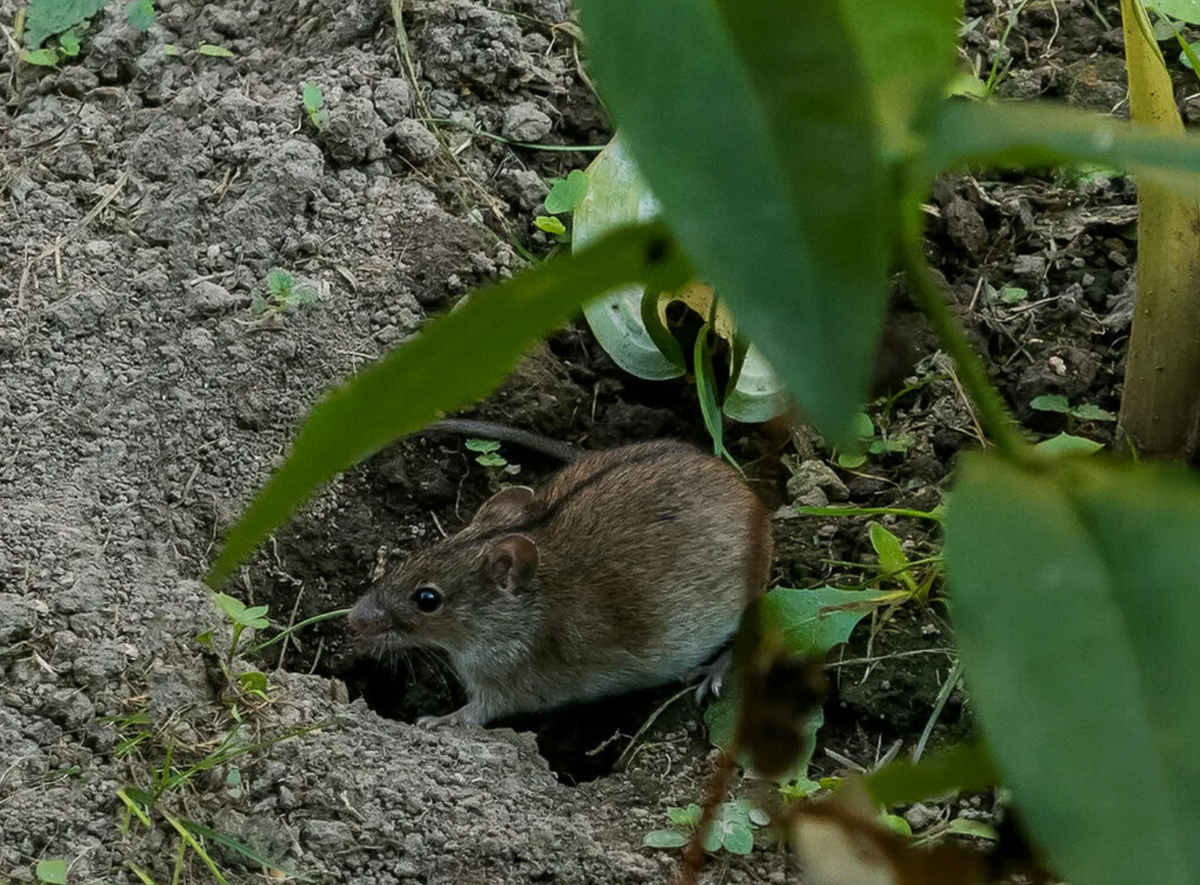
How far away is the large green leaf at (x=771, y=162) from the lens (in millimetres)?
620

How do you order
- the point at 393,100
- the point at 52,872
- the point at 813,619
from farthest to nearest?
the point at 393,100, the point at 813,619, the point at 52,872

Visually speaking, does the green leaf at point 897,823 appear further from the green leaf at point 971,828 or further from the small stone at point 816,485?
the small stone at point 816,485

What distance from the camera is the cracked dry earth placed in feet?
8.47

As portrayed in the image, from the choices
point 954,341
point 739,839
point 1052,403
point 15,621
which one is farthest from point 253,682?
point 954,341

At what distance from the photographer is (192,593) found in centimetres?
297

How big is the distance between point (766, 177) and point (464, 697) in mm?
3524

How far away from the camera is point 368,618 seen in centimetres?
347

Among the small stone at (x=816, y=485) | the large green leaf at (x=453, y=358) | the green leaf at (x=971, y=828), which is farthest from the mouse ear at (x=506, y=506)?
the large green leaf at (x=453, y=358)

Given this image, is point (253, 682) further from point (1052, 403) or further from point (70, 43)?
point (70, 43)

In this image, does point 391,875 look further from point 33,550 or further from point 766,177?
point 766,177

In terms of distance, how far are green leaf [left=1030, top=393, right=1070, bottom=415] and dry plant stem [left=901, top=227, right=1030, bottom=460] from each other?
8.48 feet

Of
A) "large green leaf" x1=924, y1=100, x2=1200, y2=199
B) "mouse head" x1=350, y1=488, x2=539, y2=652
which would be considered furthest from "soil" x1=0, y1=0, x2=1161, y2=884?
"large green leaf" x1=924, y1=100, x2=1200, y2=199

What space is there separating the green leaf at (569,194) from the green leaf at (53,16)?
56.9 inches

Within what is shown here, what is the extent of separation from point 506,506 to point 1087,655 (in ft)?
9.69
